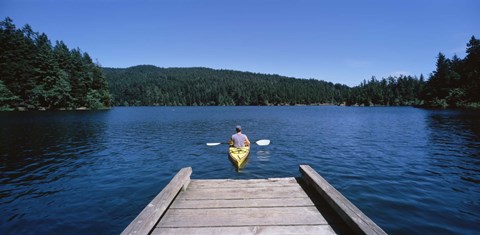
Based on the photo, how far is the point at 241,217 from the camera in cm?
555

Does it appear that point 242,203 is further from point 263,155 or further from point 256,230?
point 263,155

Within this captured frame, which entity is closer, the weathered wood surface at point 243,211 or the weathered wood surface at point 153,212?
the weathered wood surface at point 153,212

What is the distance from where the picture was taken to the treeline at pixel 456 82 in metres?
83.9

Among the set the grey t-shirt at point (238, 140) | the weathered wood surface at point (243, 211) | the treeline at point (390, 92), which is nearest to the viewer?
the weathered wood surface at point (243, 211)

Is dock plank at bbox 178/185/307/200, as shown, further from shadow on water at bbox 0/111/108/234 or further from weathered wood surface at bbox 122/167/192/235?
shadow on water at bbox 0/111/108/234

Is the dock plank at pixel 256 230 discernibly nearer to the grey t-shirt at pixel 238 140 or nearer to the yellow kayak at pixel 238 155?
the yellow kayak at pixel 238 155

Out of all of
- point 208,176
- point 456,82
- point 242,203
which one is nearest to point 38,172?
point 208,176

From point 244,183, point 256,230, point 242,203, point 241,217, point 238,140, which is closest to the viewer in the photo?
point 256,230

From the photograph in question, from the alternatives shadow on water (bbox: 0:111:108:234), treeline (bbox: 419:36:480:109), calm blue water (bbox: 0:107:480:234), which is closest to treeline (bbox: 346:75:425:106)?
treeline (bbox: 419:36:480:109)

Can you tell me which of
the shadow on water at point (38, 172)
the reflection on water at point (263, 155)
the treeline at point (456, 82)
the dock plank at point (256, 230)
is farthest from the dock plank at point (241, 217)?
the treeline at point (456, 82)

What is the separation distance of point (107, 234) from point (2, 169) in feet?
40.1

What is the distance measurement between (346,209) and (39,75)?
9927 cm

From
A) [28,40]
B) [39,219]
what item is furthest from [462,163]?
[28,40]

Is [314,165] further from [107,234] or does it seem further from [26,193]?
[26,193]
